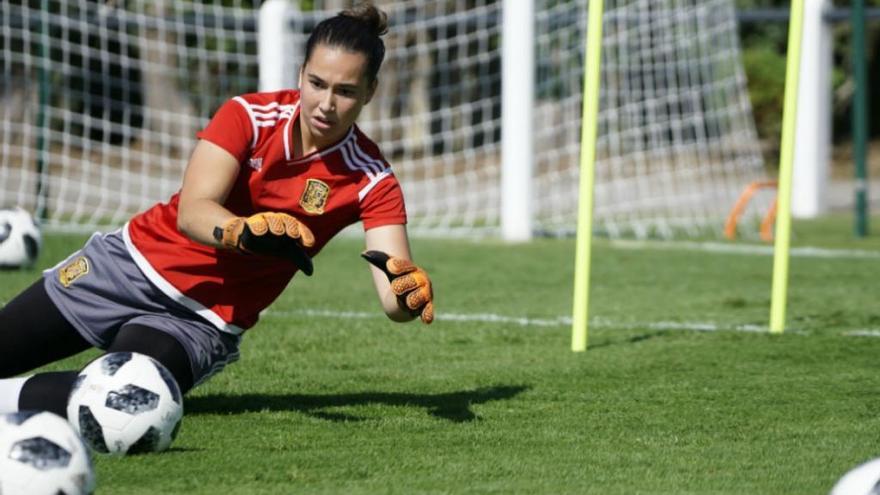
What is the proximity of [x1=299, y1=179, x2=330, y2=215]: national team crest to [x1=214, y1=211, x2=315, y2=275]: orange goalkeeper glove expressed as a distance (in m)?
0.62

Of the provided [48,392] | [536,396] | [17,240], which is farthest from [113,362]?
[17,240]

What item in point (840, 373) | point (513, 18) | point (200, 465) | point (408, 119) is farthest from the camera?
point (408, 119)

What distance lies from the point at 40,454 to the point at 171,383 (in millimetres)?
949

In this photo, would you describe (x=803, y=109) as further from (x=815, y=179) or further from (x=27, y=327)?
(x=27, y=327)

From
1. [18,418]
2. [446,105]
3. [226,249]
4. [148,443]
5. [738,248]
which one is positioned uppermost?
[446,105]

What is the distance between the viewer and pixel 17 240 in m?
9.32

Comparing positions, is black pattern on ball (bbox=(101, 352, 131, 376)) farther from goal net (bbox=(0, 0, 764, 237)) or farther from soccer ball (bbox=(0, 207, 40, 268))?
goal net (bbox=(0, 0, 764, 237))

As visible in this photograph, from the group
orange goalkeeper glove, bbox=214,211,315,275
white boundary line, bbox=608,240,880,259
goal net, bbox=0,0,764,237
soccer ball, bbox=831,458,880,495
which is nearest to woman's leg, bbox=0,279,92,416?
orange goalkeeper glove, bbox=214,211,315,275

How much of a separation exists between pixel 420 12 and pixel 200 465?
39.4ft

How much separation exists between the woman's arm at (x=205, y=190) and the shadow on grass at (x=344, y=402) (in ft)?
3.10

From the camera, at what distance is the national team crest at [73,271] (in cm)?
524

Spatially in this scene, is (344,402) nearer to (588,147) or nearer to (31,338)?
(31,338)

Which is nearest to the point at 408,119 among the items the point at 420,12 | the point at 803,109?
the point at 420,12

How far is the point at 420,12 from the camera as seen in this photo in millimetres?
16047
